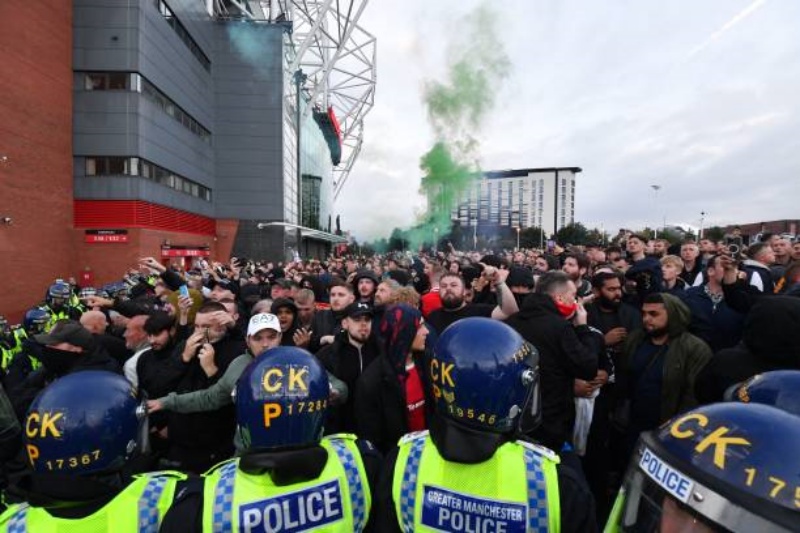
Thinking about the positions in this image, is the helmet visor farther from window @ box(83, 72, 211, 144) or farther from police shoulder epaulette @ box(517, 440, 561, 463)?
window @ box(83, 72, 211, 144)

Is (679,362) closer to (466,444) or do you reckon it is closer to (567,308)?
(567,308)

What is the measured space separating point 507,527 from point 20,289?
2487cm

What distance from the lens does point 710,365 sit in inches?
119

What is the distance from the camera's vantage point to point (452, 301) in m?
5.13

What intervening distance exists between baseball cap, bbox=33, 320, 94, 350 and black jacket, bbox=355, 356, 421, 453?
8.42 ft

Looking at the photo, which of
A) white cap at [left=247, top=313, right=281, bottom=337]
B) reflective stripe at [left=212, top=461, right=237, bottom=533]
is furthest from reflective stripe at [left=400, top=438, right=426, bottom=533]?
white cap at [left=247, top=313, right=281, bottom=337]

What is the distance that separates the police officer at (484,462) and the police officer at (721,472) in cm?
35

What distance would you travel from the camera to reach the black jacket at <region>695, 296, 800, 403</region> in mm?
2635

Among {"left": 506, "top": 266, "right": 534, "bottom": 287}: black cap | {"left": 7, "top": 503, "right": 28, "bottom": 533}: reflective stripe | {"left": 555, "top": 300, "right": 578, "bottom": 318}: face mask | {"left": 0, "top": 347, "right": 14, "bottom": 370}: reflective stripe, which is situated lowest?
{"left": 0, "top": 347, "right": 14, "bottom": 370}: reflective stripe

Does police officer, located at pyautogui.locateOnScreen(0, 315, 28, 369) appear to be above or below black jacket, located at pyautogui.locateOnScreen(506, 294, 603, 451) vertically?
below

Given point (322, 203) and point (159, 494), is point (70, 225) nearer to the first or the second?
point (159, 494)

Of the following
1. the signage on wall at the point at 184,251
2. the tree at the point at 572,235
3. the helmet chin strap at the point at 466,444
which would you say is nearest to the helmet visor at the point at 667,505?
the helmet chin strap at the point at 466,444

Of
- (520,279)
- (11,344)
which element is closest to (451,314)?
(520,279)

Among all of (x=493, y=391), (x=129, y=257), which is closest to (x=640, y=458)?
(x=493, y=391)
